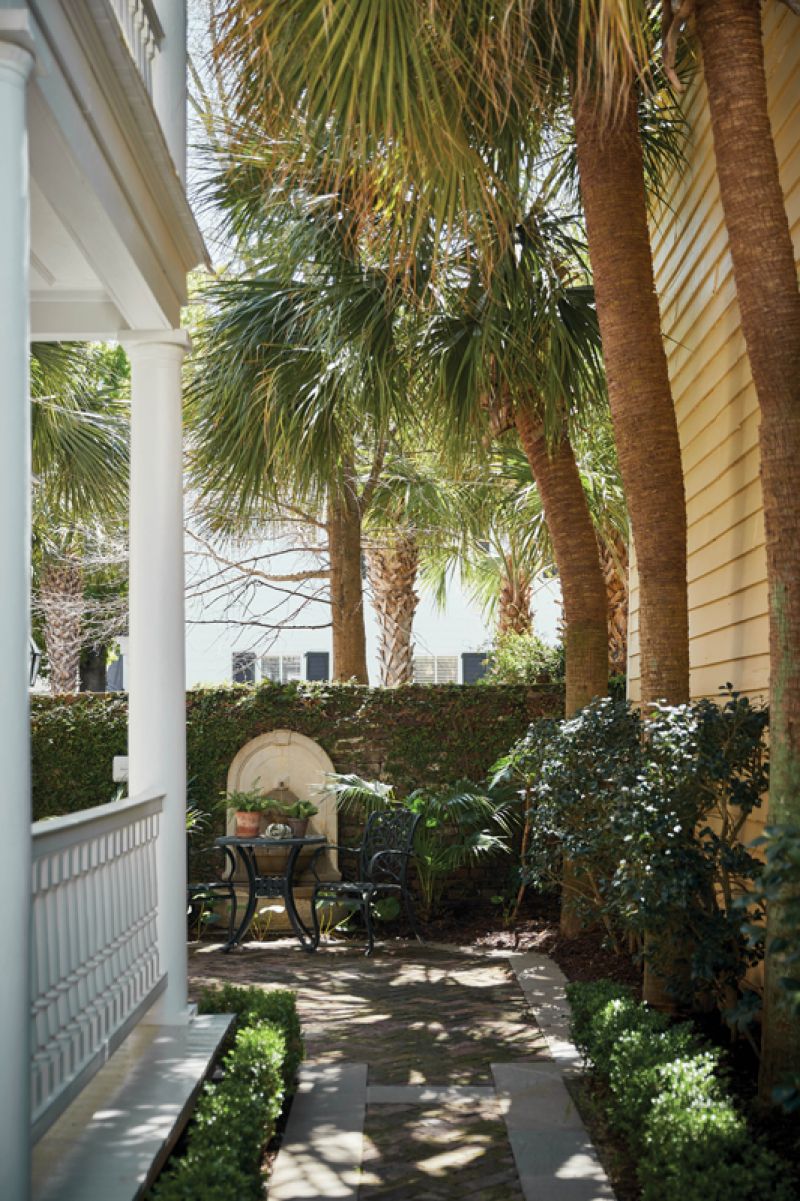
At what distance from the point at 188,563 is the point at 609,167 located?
1147 centimetres

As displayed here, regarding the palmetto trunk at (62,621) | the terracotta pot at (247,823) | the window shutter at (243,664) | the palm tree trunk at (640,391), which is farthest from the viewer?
the window shutter at (243,664)

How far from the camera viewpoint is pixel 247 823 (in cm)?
1024

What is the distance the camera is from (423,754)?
10.9m

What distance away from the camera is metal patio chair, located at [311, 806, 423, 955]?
9.43m

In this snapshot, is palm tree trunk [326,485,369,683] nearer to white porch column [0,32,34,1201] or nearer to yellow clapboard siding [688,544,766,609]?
yellow clapboard siding [688,544,766,609]

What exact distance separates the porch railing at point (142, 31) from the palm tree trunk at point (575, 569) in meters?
3.98

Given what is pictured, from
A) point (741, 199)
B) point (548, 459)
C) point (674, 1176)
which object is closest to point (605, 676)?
point (548, 459)

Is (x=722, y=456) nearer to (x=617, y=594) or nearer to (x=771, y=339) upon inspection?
(x=771, y=339)

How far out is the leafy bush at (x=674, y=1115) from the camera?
3.38 meters

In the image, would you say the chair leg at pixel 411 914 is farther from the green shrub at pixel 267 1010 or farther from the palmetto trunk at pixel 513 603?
the palmetto trunk at pixel 513 603

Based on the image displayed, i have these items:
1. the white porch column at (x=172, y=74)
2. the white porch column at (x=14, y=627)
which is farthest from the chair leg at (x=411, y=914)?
the white porch column at (x=14, y=627)

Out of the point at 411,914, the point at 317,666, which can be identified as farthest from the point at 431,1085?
the point at 317,666

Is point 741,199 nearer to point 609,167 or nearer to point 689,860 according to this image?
point 609,167

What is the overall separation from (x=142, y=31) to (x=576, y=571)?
15.5ft
